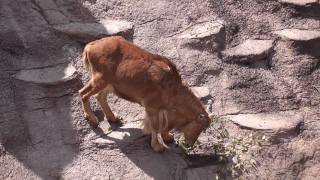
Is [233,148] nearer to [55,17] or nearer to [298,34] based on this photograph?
[298,34]

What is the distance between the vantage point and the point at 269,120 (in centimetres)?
773

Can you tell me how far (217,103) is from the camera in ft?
25.7

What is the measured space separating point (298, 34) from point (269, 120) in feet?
5.60

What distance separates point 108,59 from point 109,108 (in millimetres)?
794

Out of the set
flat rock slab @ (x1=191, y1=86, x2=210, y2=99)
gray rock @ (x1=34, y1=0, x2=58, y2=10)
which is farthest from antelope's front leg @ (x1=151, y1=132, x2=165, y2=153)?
gray rock @ (x1=34, y1=0, x2=58, y2=10)

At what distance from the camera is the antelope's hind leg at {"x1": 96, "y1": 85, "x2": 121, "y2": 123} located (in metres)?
6.92

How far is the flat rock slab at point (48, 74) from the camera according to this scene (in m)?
7.31

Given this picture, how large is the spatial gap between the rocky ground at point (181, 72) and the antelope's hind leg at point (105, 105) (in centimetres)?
15

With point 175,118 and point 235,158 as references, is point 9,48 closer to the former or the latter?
point 175,118

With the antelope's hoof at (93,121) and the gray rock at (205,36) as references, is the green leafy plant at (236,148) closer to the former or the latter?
the gray rock at (205,36)

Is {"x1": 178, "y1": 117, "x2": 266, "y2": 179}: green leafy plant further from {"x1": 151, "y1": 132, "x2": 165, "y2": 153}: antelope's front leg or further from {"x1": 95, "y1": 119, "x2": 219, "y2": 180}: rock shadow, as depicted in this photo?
{"x1": 151, "y1": 132, "x2": 165, "y2": 153}: antelope's front leg

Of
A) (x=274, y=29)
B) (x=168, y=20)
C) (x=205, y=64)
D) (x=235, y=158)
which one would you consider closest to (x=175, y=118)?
(x=235, y=158)

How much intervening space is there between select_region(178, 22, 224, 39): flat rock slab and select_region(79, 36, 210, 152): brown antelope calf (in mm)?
1828

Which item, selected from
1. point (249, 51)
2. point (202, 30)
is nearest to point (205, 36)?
point (202, 30)
